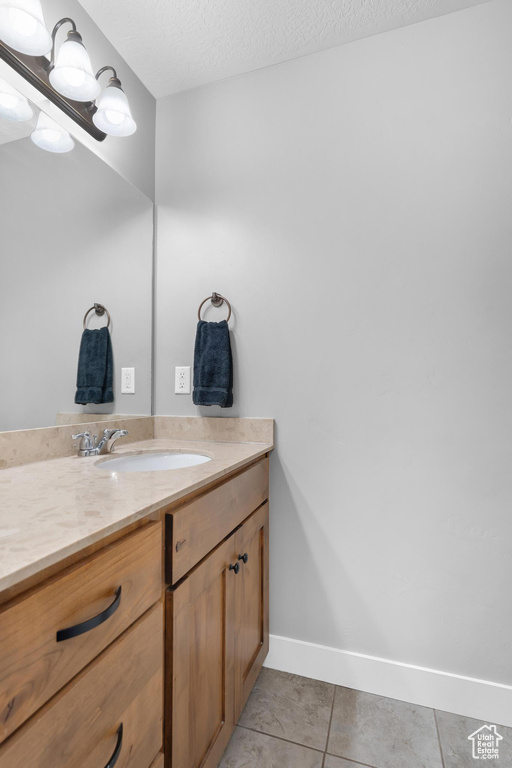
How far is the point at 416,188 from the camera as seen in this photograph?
1489 mm

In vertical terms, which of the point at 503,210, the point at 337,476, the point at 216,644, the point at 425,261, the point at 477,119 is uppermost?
the point at 477,119

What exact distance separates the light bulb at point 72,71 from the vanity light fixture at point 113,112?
131 millimetres

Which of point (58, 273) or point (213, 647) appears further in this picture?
point (58, 273)

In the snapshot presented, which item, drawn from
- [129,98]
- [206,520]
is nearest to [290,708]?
[206,520]

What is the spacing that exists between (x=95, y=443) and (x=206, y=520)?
2.10ft

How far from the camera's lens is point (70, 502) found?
2.65 feet

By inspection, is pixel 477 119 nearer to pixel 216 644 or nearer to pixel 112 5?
pixel 112 5

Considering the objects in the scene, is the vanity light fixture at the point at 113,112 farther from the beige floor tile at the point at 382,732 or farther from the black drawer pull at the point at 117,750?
the beige floor tile at the point at 382,732

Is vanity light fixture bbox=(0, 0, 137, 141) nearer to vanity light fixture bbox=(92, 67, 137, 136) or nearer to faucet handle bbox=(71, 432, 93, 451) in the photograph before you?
vanity light fixture bbox=(92, 67, 137, 136)

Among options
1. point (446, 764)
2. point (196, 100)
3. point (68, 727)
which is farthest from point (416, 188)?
point (446, 764)

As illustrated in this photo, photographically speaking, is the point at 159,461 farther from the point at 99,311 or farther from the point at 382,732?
the point at 382,732

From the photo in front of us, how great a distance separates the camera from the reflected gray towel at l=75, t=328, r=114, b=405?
56.6 inches

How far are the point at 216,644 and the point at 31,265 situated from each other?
121 cm

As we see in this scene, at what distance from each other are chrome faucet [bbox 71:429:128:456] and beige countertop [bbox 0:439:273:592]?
3 cm
